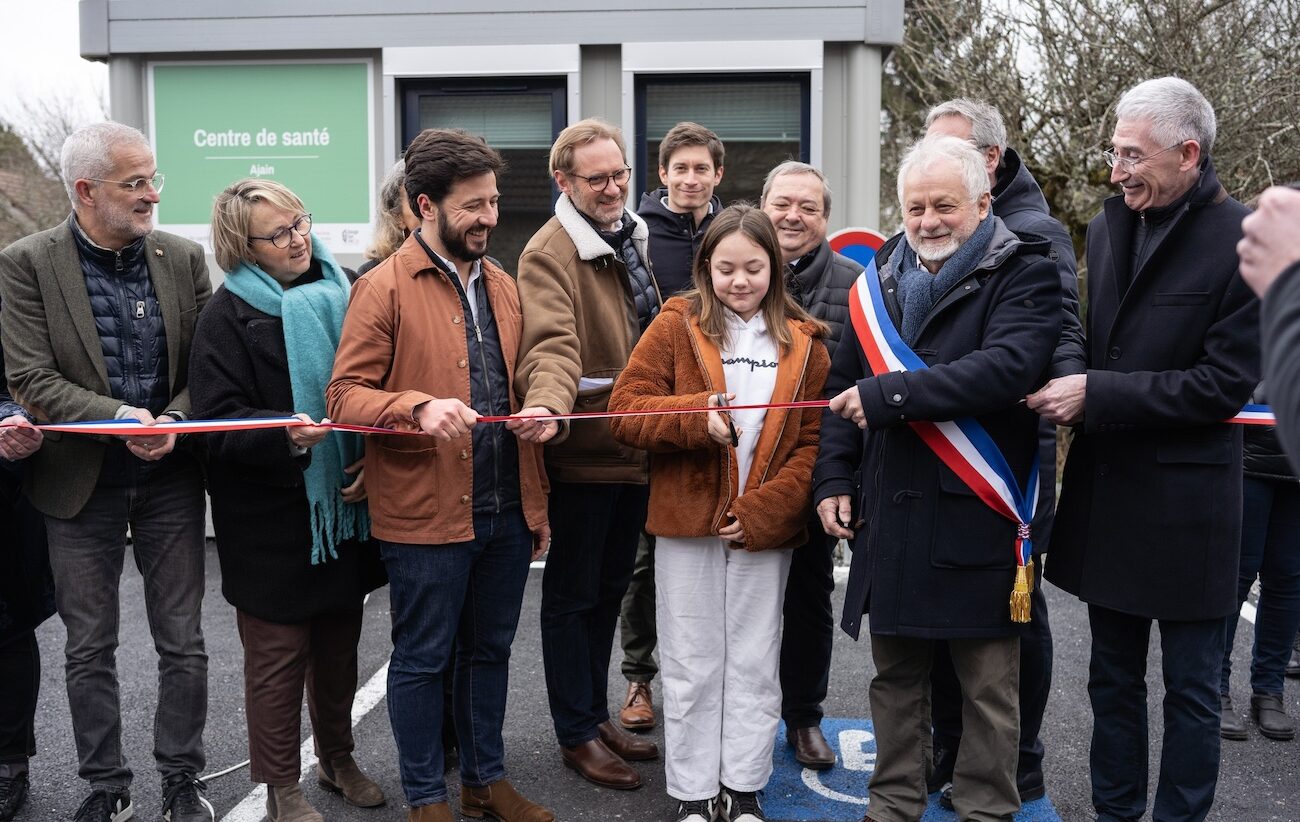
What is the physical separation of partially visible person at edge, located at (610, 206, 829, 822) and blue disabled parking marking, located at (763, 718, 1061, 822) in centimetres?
25

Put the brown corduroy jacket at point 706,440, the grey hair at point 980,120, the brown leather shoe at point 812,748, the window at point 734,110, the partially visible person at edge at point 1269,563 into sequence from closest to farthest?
the brown corduroy jacket at point 706,440, the grey hair at point 980,120, the brown leather shoe at point 812,748, the partially visible person at edge at point 1269,563, the window at point 734,110

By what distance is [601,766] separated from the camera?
13.4 ft

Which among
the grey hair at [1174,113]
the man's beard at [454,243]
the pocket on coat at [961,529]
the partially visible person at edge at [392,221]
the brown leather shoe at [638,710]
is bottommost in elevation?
the brown leather shoe at [638,710]

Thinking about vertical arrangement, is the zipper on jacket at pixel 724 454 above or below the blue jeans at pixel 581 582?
above

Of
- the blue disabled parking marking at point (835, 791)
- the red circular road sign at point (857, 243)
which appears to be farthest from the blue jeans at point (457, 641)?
the red circular road sign at point (857, 243)

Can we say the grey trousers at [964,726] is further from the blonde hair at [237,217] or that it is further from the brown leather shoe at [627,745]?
the blonde hair at [237,217]

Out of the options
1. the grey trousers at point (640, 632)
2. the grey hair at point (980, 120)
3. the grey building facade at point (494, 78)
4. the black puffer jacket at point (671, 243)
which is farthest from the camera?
the grey building facade at point (494, 78)

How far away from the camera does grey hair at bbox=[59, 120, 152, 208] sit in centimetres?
360

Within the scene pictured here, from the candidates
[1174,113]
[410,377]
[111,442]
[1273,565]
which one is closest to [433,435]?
[410,377]

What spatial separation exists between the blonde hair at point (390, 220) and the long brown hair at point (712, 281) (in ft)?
3.73

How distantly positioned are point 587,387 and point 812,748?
1527mm

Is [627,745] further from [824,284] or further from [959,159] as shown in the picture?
[959,159]

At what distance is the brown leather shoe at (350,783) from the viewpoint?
3930 millimetres

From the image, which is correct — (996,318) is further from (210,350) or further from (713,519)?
(210,350)
